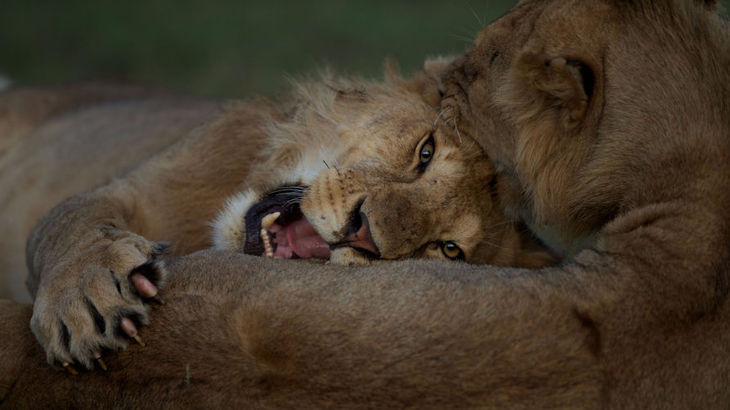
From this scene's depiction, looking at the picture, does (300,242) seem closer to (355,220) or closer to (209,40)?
(355,220)

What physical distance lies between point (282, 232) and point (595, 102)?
1.08 m

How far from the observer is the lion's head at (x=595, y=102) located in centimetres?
245

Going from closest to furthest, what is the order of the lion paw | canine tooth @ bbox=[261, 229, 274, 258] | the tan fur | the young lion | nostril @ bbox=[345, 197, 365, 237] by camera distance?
the tan fur
the lion paw
the young lion
nostril @ bbox=[345, 197, 365, 237]
canine tooth @ bbox=[261, 229, 274, 258]

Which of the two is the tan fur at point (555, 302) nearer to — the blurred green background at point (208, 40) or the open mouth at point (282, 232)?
the open mouth at point (282, 232)

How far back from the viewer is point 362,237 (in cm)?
268

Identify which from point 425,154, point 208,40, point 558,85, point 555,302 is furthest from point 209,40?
point 555,302

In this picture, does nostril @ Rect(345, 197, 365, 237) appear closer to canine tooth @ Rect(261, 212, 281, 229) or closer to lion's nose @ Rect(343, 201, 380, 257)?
lion's nose @ Rect(343, 201, 380, 257)

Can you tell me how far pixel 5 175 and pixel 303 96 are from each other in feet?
6.64

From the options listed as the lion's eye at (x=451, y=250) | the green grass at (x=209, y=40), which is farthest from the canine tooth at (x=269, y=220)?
the green grass at (x=209, y=40)

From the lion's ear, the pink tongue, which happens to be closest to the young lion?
the pink tongue

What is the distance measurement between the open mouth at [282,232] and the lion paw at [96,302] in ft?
1.39

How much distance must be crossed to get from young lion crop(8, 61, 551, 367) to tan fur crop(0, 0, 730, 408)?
0.14 metres

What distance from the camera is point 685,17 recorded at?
2.56 m

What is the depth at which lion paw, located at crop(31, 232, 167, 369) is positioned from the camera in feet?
7.48
